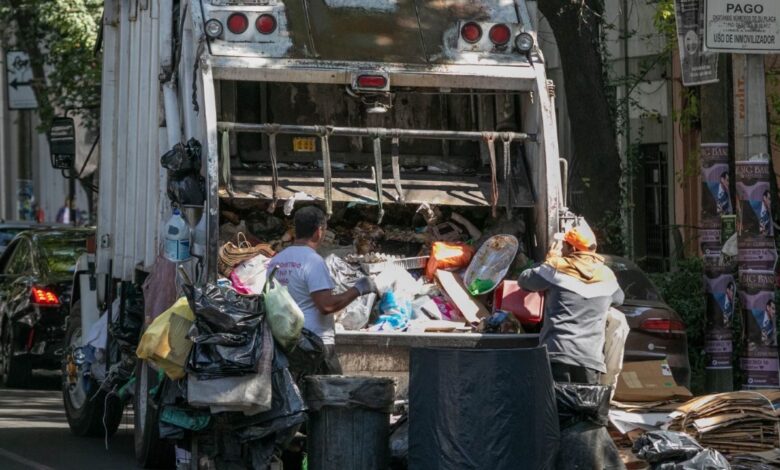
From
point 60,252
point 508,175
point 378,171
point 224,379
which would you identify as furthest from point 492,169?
point 60,252

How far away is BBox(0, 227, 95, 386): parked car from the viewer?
14711mm

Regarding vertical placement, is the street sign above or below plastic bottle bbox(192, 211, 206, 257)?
above

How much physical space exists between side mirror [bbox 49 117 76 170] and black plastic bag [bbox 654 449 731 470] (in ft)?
19.1

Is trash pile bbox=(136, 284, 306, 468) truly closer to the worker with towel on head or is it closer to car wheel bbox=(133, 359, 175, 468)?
car wheel bbox=(133, 359, 175, 468)

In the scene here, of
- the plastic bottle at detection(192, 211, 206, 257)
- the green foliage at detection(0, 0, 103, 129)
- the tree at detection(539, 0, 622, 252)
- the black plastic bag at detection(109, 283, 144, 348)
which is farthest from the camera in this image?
the green foliage at detection(0, 0, 103, 129)

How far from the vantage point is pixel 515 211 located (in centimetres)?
967

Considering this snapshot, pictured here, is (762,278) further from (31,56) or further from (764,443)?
(31,56)

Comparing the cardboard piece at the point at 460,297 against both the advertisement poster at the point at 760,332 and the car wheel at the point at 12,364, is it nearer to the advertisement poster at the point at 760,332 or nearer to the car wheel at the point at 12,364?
the advertisement poster at the point at 760,332

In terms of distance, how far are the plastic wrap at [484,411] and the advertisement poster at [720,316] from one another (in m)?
3.66

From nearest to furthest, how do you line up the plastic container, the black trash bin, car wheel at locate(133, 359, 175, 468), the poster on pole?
the black trash bin, the plastic container, car wheel at locate(133, 359, 175, 468), the poster on pole

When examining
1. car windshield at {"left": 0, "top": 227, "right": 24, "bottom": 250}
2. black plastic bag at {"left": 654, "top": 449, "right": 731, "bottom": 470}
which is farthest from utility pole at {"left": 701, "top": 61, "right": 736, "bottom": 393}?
car windshield at {"left": 0, "top": 227, "right": 24, "bottom": 250}

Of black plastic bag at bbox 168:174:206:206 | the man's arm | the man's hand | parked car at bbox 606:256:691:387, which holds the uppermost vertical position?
black plastic bag at bbox 168:174:206:206

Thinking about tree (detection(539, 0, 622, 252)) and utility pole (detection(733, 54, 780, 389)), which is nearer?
utility pole (detection(733, 54, 780, 389))

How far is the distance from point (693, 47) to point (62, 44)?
12.1 meters
